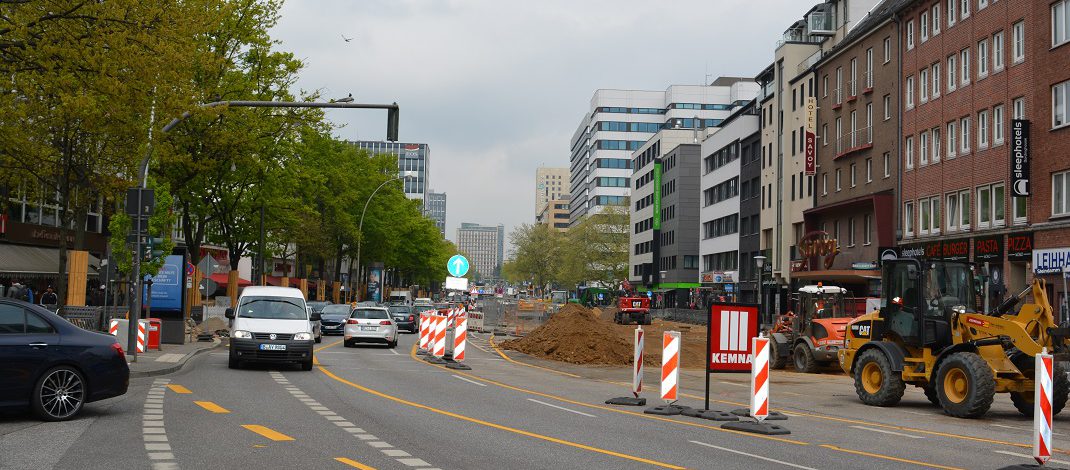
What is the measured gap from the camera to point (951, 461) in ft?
37.3

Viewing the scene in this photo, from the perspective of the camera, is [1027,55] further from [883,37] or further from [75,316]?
[75,316]

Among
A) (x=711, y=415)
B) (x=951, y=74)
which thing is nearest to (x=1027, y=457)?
(x=711, y=415)

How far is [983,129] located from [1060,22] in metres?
6.11

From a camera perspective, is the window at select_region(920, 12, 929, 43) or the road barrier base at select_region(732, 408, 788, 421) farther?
the window at select_region(920, 12, 929, 43)

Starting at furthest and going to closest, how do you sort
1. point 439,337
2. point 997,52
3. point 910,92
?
point 910,92 → point 997,52 → point 439,337

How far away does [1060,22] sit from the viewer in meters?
35.3

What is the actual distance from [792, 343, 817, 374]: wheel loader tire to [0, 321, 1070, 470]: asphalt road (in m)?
7.54

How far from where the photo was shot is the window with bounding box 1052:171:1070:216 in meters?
34.7

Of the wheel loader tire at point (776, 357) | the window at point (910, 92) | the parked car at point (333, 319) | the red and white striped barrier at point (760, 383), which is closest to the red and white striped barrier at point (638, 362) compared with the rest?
the red and white striped barrier at point (760, 383)

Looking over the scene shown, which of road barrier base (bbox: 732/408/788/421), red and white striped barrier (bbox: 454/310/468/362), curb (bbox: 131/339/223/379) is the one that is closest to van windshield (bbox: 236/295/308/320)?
curb (bbox: 131/339/223/379)

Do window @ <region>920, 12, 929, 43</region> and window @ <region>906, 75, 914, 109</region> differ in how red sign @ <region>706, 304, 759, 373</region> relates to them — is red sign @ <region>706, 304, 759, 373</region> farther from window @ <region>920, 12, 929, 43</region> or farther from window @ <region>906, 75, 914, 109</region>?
window @ <region>906, 75, 914, 109</region>

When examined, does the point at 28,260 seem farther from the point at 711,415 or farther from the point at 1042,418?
the point at 1042,418

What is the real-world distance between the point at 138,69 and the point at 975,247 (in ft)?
106

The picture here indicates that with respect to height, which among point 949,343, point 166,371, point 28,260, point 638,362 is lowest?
point 166,371
